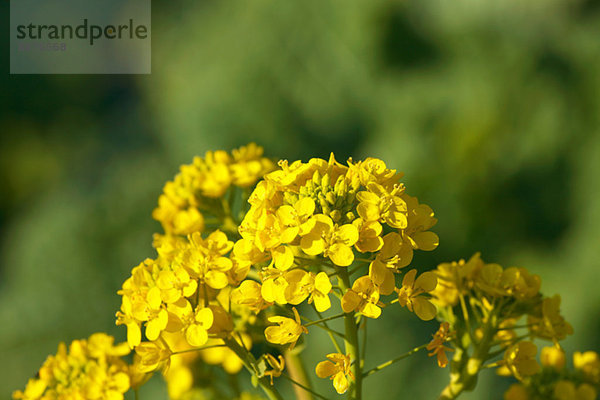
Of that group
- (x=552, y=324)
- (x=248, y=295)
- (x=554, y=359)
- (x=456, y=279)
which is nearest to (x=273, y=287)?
(x=248, y=295)

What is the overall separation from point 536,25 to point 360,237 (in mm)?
2467

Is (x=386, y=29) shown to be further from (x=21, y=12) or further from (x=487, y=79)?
(x=21, y=12)

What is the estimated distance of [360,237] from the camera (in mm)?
625

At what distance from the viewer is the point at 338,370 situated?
63 centimetres

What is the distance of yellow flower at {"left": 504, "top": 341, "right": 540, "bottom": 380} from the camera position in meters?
0.73

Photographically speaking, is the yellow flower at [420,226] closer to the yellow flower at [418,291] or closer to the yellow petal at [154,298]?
the yellow flower at [418,291]

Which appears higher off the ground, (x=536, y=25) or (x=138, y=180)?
(x=536, y=25)

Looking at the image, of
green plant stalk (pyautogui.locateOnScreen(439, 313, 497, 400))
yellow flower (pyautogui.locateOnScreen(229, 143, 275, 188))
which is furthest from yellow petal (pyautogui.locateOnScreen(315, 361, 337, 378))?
yellow flower (pyautogui.locateOnScreen(229, 143, 275, 188))

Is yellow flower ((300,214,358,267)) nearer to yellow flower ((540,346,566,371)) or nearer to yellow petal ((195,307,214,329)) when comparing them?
yellow petal ((195,307,214,329))

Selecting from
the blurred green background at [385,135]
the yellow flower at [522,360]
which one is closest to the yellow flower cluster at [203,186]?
the yellow flower at [522,360]

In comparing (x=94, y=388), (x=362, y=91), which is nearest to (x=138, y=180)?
(x=362, y=91)

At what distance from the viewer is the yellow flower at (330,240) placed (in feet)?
1.97

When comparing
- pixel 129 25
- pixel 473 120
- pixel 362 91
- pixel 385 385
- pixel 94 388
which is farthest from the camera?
pixel 129 25

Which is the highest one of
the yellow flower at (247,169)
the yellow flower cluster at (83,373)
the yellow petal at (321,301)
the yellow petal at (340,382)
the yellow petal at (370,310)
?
the yellow flower at (247,169)
